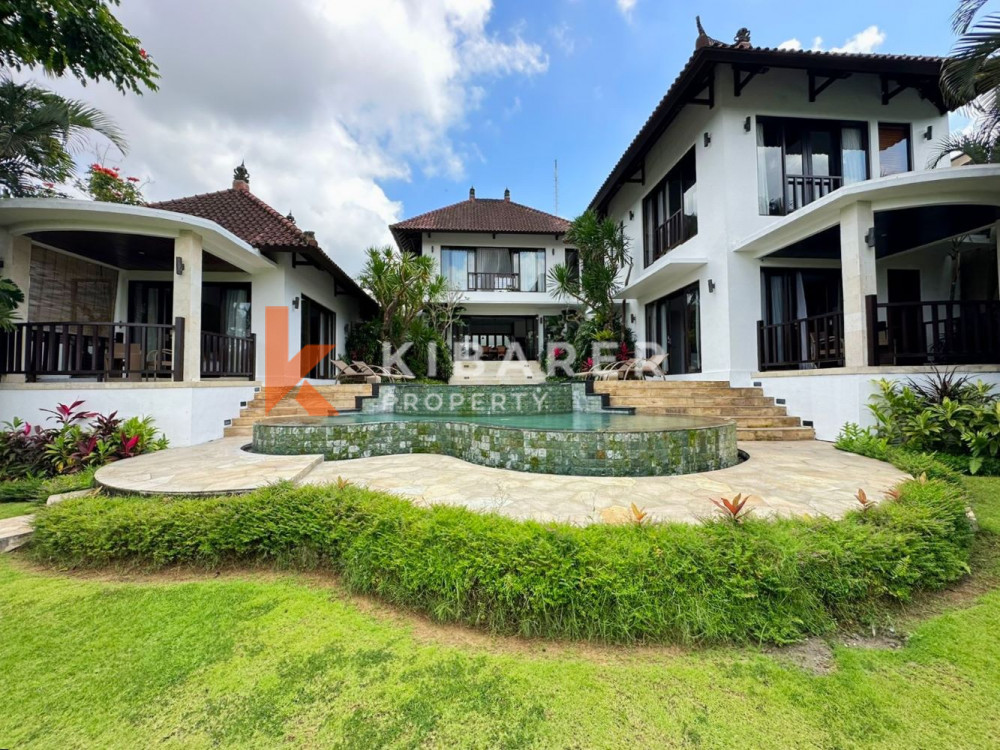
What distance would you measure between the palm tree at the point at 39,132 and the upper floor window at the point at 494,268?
41.8 feet

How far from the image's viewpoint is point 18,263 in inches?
296

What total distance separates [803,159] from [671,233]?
132 inches

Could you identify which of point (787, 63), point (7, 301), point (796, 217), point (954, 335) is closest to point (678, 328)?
point (796, 217)

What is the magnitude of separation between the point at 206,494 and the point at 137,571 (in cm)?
81

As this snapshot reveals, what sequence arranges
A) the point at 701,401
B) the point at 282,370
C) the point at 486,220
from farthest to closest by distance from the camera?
1. the point at 486,220
2. the point at 282,370
3. the point at 701,401

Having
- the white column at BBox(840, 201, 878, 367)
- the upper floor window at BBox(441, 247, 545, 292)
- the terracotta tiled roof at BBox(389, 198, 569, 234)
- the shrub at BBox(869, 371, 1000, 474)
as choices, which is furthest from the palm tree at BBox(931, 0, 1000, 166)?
the upper floor window at BBox(441, 247, 545, 292)

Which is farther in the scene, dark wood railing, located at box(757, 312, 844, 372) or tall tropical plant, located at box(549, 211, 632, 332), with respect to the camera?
tall tropical plant, located at box(549, 211, 632, 332)

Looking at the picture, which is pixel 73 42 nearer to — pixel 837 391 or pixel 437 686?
pixel 437 686

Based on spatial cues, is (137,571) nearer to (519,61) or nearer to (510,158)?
(519,61)

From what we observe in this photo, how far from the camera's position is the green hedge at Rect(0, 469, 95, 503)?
4844 mm

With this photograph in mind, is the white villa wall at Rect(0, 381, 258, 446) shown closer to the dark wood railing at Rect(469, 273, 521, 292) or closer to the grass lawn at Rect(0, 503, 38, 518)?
the grass lawn at Rect(0, 503, 38, 518)

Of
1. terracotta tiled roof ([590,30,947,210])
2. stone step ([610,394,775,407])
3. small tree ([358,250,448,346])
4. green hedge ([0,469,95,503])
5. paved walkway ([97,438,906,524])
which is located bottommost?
green hedge ([0,469,95,503])

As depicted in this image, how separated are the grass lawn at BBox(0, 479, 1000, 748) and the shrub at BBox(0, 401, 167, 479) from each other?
4.57 meters

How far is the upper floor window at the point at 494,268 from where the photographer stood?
19609 mm
